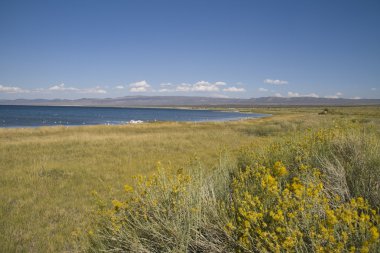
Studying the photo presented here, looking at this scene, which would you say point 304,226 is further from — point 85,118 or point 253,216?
point 85,118

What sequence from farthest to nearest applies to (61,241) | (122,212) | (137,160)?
(137,160), (61,241), (122,212)

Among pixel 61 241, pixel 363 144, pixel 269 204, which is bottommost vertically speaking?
pixel 61 241

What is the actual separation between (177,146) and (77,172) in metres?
6.88

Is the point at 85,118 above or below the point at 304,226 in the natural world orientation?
below

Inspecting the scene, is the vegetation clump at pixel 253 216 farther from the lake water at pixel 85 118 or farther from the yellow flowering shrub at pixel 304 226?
the lake water at pixel 85 118

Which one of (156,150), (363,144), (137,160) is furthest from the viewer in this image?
(156,150)

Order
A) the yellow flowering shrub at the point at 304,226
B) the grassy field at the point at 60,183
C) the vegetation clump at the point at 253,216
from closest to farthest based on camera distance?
the yellow flowering shrub at the point at 304,226, the vegetation clump at the point at 253,216, the grassy field at the point at 60,183

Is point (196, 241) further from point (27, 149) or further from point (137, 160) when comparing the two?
point (27, 149)

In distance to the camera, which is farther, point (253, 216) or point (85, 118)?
point (85, 118)

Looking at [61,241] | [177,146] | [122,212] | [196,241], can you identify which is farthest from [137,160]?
[196,241]

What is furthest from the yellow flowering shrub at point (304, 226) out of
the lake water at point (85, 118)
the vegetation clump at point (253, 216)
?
the lake water at point (85, 118)

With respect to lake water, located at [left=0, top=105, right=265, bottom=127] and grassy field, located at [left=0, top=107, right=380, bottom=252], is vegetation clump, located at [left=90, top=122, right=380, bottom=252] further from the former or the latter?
lake water, located at [left=0, top=105, right=265, bottom=127]

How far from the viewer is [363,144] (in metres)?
A: 5.39

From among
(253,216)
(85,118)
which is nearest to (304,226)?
(253,216)
